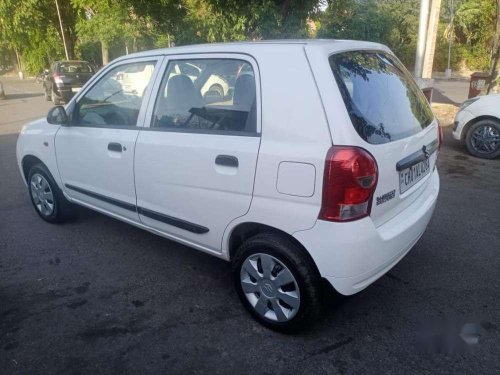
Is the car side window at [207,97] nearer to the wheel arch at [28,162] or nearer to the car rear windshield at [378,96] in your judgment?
the car rear windshield at [378,96]

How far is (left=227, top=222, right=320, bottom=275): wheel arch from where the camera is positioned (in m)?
2.49

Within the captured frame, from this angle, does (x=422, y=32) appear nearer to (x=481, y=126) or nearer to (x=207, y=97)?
(x=481, y=126)

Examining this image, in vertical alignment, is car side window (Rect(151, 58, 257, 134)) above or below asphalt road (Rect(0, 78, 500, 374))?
above

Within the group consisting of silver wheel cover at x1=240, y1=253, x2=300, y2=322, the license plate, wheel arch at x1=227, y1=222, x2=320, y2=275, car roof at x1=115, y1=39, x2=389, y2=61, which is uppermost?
car roof at x1=115, y1=39, x2=389, y2=61

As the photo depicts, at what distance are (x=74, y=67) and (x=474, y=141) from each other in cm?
1599

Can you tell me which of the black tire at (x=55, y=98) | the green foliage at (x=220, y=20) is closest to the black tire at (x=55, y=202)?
the green foliage at (x=220, y=20)

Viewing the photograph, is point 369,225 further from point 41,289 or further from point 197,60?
point 41,289

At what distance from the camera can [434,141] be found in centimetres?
305

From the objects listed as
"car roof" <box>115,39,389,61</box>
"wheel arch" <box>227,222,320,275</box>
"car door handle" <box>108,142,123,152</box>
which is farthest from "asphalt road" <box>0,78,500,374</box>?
"car roof" <box>115,39,389,61</box>

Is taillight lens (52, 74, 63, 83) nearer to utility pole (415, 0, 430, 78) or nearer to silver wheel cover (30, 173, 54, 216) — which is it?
utility pole (415, 0, 430, 78)

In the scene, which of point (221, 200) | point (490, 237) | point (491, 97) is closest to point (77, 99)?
point (221, 200)

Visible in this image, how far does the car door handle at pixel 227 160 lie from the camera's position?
8.46ft

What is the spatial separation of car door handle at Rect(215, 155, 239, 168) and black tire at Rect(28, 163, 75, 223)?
2.32 meters

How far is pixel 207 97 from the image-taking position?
2934 mm
